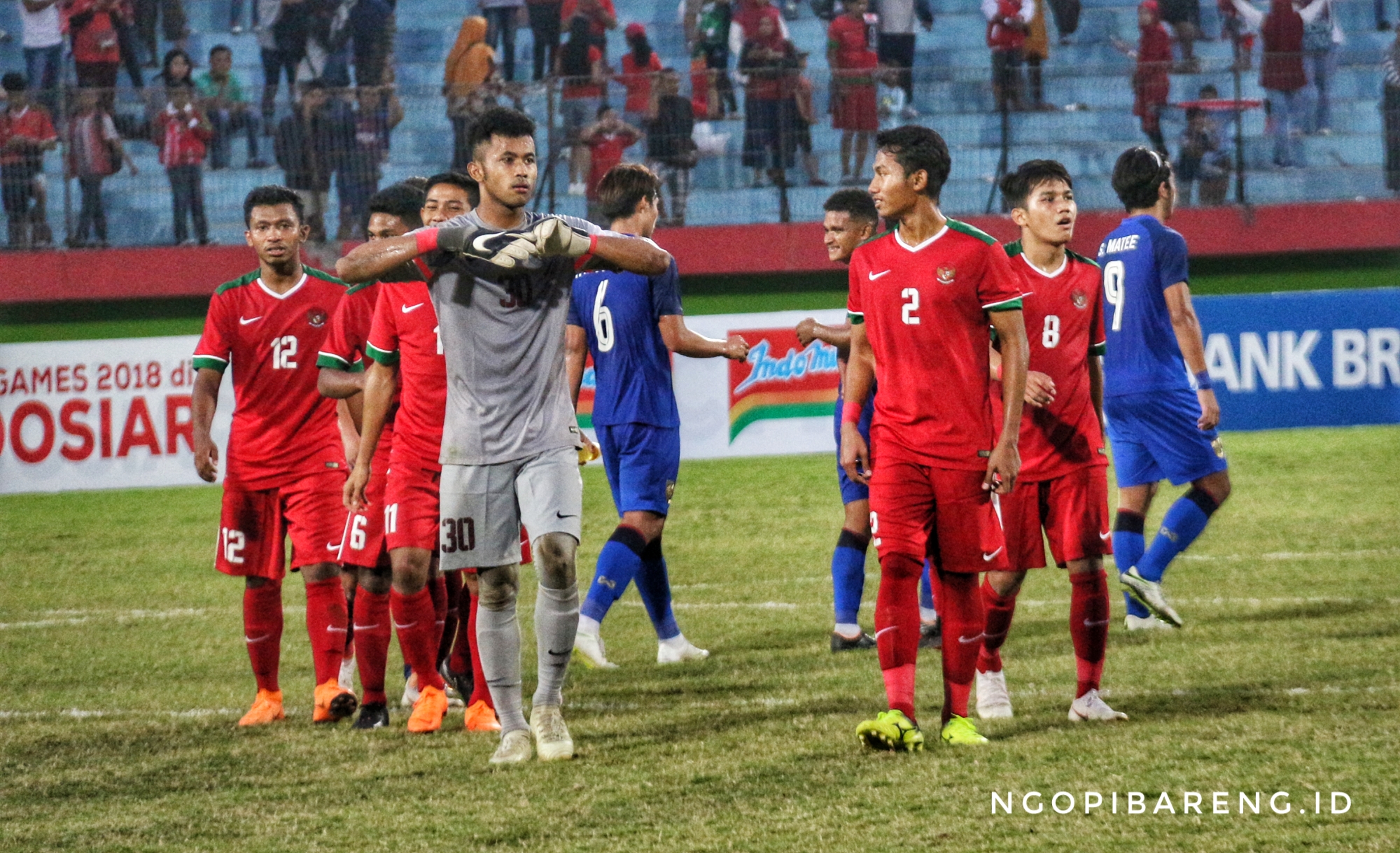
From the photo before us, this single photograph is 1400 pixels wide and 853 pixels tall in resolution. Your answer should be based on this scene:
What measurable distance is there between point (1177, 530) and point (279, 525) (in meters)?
3.91

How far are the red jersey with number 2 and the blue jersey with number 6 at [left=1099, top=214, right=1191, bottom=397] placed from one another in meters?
1.52

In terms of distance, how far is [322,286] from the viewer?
639 cm

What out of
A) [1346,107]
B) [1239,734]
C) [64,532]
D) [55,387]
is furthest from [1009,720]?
[1346,107]

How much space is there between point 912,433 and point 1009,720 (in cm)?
107

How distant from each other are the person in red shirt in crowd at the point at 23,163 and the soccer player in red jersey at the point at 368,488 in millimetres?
9901

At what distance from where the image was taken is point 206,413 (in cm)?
626

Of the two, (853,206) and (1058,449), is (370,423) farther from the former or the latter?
(853,206)

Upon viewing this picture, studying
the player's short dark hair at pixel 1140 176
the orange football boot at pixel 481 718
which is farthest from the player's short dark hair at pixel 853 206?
the orange football boot at pixel 481 718

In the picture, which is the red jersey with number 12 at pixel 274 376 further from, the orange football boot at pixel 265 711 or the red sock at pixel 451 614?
the orange football boot at pixel 265 711

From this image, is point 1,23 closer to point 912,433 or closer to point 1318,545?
point 1318,545

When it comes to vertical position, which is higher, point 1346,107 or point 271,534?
point 1346,107

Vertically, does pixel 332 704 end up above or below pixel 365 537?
below

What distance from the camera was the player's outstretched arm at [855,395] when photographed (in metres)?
5.41

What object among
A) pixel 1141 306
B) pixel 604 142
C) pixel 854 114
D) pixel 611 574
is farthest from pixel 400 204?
pixel 854 114
